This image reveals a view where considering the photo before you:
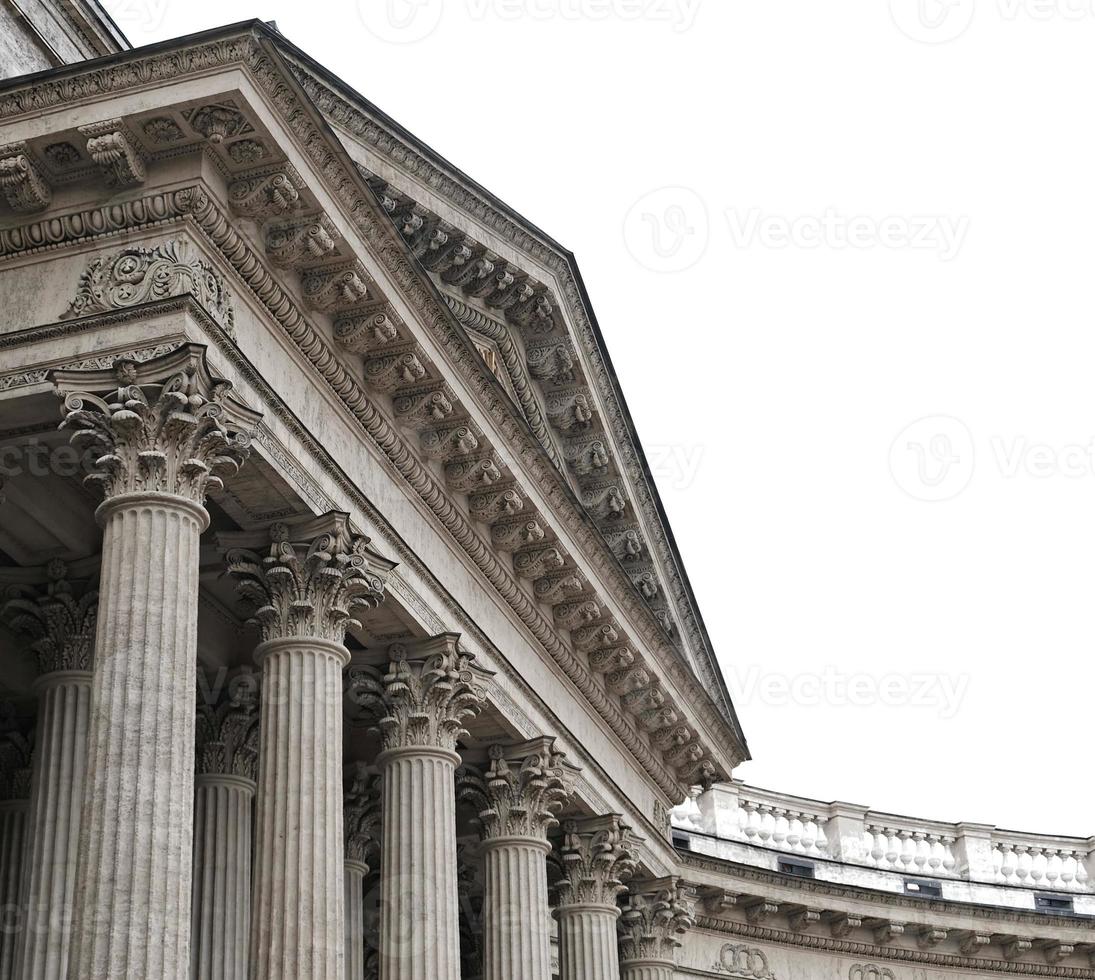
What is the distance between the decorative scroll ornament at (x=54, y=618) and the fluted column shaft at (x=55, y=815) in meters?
0.33

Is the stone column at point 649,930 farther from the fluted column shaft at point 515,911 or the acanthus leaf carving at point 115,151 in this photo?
the acanthus leaf carving at point 115,151

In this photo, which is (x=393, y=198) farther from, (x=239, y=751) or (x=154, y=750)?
(x=154, y=750)

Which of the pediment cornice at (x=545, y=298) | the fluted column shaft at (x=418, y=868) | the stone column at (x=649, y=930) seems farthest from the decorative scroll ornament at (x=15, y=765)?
the stone column at (x=649, y=930)

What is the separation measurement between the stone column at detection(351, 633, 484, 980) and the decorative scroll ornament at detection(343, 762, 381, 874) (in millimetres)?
3390

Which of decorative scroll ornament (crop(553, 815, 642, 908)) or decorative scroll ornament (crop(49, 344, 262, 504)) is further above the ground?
decorative scroll ornament (crop(49, 344, 262, 504))

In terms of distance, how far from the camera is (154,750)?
1830 cm

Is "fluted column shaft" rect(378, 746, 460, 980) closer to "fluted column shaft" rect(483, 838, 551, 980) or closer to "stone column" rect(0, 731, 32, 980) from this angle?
"fluted column shaft" rect(483, 838, 551, 980)

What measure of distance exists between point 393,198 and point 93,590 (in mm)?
7211

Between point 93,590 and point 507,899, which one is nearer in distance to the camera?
point 93,590

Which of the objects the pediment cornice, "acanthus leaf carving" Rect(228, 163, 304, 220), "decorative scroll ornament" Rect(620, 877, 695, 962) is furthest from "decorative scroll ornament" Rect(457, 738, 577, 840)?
"acanthus leaf carving" Rect(228, 163, 304, 220)

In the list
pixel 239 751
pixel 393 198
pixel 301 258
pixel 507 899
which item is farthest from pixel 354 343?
pixel 507 899

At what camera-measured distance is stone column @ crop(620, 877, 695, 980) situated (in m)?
36.6

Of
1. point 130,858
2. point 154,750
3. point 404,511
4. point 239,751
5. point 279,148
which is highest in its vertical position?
point 279,148

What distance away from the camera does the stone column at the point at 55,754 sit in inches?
849
